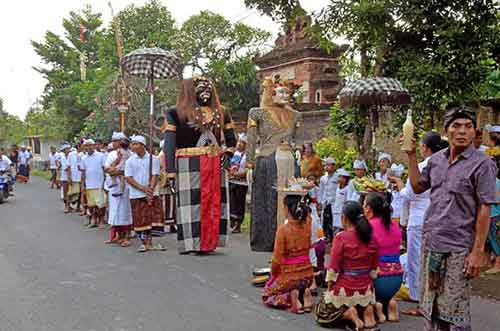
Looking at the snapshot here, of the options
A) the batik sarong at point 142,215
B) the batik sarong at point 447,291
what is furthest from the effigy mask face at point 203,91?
the batik sarong at point 447,291

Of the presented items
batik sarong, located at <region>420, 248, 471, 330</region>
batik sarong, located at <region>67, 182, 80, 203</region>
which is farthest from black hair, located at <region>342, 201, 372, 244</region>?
batik sarong, located at <region>67, 182, 80, 203</region>

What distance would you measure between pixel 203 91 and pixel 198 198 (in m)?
1.52

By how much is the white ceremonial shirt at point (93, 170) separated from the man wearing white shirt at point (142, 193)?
3.45 meters

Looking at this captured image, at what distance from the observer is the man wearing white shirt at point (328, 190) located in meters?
10.2

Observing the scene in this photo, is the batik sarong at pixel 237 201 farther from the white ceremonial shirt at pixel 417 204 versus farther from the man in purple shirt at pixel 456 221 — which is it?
the man in purple shirt at pixel 456 221

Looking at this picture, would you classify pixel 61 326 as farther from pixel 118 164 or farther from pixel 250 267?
pixel 118 164

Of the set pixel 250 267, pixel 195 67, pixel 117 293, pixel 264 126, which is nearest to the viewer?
pixel 117 293

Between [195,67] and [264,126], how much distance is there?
22493 millimetres

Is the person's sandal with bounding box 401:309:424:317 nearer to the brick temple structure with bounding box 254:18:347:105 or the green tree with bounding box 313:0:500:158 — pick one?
the green tree with bounding box 313:0:500:158

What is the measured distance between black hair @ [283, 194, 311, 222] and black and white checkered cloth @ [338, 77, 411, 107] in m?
2.82

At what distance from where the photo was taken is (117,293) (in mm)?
6988

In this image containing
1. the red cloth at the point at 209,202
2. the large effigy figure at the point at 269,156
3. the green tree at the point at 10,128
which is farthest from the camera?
the green tree at the point at 10,128

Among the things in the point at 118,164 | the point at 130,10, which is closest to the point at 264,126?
the point at 118,164

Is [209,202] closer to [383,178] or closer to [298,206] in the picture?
[383,178]
